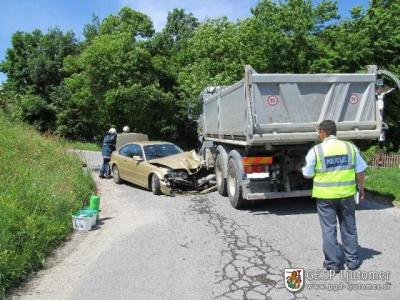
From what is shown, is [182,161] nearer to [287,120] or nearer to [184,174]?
[184,174]

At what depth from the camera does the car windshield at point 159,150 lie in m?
13.2

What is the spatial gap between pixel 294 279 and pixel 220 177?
607 centimetres

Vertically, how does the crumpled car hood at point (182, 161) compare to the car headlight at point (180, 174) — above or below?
above

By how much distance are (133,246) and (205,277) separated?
6.19 ft

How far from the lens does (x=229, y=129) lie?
1046 centimetres

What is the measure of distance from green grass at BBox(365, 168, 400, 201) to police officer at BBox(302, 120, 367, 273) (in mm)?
4811

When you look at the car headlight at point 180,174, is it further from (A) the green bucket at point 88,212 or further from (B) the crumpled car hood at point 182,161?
(A) the green bucket at point 88,212

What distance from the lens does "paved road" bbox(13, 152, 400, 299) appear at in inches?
208

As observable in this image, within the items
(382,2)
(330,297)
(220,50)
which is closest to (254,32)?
(220,50)

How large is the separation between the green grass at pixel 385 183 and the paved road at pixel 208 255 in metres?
0.85

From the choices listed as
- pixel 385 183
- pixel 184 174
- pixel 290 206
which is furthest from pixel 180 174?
pixel 385 183

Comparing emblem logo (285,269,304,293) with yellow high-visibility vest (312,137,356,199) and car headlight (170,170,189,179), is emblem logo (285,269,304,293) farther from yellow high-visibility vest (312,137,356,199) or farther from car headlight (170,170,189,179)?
car headlight (170,170,189,179)

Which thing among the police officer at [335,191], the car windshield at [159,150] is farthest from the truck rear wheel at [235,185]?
the police officer at [335,191]

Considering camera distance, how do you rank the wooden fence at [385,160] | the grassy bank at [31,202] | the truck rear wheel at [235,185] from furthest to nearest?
the wooden fence at [385,160], the truck rear wheel at [235,185], the grassy bank at [31,202]
